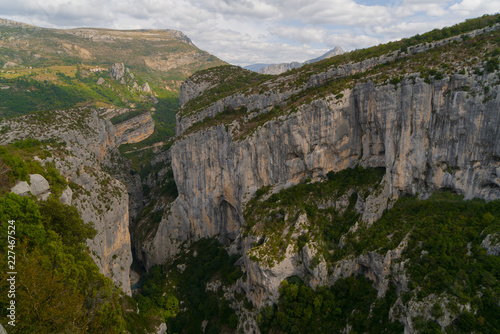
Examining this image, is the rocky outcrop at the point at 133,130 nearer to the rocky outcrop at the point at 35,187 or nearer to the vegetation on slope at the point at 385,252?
the vegetation on slope at the point at 385,252

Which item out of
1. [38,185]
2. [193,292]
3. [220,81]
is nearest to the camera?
[38,185]

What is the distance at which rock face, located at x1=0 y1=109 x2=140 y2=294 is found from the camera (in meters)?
34.0

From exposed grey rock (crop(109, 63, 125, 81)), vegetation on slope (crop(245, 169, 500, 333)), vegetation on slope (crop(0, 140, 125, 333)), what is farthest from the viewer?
exposed grey rock (crop(109, 63, 125, 81))

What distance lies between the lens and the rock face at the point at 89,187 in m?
34.0

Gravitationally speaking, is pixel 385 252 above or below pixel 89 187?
below

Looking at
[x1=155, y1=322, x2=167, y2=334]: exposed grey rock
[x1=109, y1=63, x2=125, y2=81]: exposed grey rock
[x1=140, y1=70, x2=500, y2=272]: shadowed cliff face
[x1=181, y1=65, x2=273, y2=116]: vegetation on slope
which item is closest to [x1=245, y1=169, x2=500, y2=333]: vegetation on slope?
[x1=140, y1=70, x2=500, y2=272]: shadowed cliff face

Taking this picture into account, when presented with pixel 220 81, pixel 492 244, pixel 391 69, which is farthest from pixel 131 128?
pixel 492 244

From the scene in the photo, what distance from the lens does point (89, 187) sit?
3938 cm

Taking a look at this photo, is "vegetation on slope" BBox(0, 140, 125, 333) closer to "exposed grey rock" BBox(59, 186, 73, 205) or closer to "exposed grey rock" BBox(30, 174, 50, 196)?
"exposed grey rock" BBox(59, 186, 73, 205)

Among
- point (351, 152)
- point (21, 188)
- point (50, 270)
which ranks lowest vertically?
point (50, 270)

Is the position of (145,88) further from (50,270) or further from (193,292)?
(50,270)

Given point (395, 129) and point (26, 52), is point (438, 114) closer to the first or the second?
point (395, 129)

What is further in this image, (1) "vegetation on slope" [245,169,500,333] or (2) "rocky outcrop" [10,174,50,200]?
(1) "vegetation on slope" [245,169,500,333]

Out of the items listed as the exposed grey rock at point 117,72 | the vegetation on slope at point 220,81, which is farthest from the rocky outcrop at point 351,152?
the exposed grey rock at point 117,72
